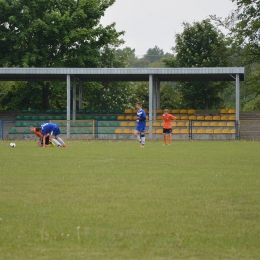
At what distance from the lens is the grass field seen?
721 centimetres

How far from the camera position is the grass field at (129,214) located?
7215 millimetres

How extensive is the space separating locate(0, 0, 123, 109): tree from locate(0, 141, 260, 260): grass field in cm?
4176

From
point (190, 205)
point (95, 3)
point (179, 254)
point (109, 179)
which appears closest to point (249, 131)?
point (95, 3)

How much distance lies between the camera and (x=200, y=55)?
6216 centimetres

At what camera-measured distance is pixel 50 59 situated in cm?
5922

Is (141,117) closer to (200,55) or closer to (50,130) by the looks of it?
(50,130)

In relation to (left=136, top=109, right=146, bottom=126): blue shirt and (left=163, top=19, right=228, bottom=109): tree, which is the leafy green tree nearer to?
(left=163, top=19, right=228, bottom=109): tree

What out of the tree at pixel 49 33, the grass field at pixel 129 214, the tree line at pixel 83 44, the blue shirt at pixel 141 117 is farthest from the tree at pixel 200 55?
the grass field at pixel 129 214

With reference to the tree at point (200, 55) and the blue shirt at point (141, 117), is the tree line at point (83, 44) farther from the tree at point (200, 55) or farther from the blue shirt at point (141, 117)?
the blue shirt at point (141, 117)

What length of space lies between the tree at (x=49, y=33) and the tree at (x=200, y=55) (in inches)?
283

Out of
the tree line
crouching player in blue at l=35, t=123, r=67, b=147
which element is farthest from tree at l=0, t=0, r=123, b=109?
crouching player in blue at l=35, t=123, r=67, b=147

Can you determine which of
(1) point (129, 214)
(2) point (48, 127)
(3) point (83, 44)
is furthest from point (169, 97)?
(1) point (129, 214)

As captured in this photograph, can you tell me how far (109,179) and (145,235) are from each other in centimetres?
656

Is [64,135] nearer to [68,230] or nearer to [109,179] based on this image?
[109,179]
